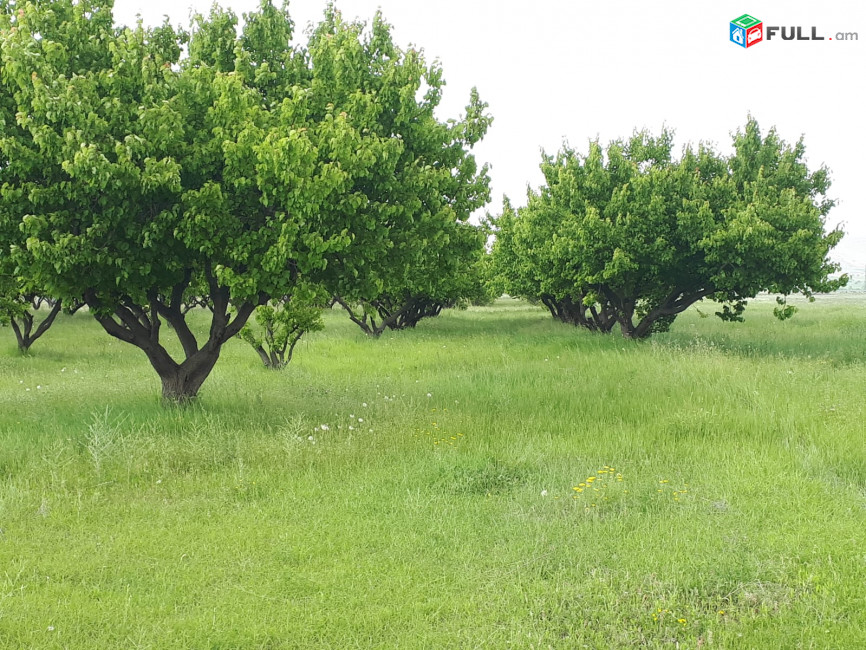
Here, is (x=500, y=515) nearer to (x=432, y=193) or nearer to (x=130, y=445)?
(x=130, y=445)

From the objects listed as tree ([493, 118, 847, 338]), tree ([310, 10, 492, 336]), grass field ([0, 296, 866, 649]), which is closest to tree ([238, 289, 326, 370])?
grass field ([0, 296, 866, 649])

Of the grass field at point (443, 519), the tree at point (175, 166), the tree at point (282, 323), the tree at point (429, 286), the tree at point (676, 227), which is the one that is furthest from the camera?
the tree at point (676, 227)

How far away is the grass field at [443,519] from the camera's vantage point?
5.20 meters

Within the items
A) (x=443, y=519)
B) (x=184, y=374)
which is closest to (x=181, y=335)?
(x=184, y=374)

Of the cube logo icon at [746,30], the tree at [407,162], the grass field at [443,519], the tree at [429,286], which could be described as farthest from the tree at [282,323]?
the cube logo icon at [746,30]

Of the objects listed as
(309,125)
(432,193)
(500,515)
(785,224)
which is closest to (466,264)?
(432,193)

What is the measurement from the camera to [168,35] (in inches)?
525

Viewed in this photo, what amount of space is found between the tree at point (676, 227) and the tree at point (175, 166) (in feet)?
45.4

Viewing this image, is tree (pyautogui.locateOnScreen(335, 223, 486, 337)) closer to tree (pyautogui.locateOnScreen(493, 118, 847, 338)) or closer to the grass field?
→ the grass field

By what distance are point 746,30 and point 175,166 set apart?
17979mm

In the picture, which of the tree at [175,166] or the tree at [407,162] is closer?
the tree at [175,166]

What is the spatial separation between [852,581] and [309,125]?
10415 mm

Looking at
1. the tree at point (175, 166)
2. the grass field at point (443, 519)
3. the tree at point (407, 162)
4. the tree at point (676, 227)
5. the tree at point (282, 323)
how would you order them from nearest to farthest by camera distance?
the grass field at point (443, 519) → the tree at point (175, 166) → the tree at point (407, 162) → the tree at point (282, 323) → the tree at point (676, 227)

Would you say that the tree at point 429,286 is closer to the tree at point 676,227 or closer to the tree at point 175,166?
the tree at point 175,166
